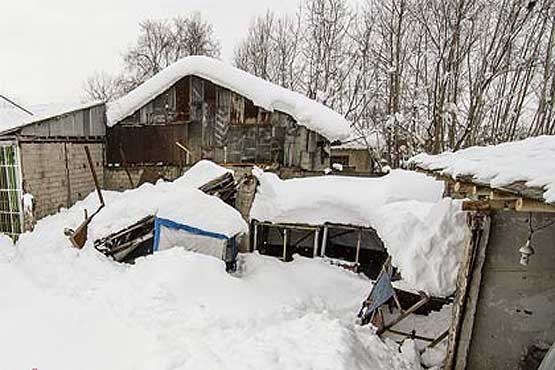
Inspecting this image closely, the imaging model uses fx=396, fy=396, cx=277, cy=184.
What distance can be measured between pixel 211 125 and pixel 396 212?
7.80 metres

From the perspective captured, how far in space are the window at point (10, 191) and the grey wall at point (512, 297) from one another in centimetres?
1066

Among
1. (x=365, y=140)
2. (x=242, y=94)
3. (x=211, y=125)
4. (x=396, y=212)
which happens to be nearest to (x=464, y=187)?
(x=396, y=212)

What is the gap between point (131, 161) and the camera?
13.7m

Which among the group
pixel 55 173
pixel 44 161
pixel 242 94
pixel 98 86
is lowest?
pixel 55 173

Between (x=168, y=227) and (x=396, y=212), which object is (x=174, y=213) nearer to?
(x=168, y=227)


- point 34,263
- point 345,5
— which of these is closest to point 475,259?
point 34,263

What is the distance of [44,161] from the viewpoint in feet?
35.9

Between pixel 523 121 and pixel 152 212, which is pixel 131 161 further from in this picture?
pixel 523 121

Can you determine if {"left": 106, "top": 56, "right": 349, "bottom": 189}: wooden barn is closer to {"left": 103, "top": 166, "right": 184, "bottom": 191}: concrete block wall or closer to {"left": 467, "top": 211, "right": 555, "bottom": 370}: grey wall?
{"left": 103, "top": 166, "right": 184, "bottom": 191}: concrete block wall

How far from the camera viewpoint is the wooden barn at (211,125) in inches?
504

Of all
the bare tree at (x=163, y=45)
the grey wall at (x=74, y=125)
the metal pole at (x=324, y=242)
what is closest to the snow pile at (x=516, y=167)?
the metal pole at (x=324, y=242)

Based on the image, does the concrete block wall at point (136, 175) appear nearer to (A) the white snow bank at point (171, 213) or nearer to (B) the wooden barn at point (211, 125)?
(B) the wooden barn at point (211, 125)

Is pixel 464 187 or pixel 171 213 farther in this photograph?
pixel 171 213

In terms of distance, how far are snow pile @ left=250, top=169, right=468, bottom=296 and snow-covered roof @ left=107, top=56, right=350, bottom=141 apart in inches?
94.4
